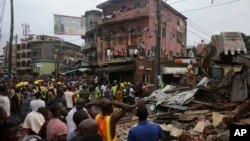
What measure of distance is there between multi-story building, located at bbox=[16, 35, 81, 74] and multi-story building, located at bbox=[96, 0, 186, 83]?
2812 cm

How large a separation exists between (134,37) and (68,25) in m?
14.8

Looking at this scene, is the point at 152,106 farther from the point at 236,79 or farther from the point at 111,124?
the point at 111,124

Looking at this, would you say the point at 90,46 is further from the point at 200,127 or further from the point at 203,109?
the point at 200,127

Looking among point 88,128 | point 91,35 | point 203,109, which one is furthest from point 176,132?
point 91,35

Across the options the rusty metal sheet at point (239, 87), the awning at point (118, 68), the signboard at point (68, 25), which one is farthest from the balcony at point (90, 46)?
the rusty metal sheet at point (239, 87)

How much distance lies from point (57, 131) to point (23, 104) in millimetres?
8138

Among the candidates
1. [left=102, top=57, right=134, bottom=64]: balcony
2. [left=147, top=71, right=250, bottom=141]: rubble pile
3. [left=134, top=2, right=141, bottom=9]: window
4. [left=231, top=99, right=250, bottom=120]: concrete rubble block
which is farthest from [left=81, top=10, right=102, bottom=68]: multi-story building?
[left=231, top=99, right=250, bottom=120]: concrete rubble block

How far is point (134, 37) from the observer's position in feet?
153

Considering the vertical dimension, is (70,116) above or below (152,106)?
above

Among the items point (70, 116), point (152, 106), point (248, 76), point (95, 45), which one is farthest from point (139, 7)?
point (70, 116)

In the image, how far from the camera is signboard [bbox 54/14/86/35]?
3234cm

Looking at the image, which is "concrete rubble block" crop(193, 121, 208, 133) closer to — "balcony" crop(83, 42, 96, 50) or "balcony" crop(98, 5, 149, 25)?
"balcony" crop(98, 5, 149, 25)

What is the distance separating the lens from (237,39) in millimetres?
13539

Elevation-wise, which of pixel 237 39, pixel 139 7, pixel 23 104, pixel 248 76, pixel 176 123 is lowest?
pixel 176 123
